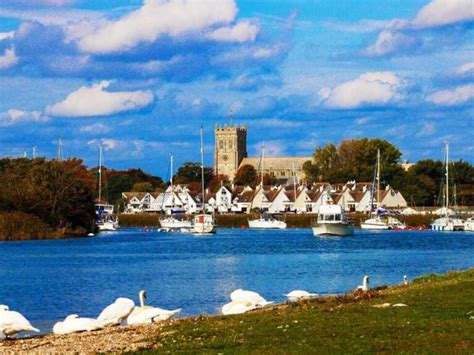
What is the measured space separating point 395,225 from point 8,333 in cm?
12171

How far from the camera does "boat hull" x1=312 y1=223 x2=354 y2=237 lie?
10996 cm

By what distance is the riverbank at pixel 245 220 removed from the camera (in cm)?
14588

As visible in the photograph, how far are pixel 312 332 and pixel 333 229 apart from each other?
92.0 m

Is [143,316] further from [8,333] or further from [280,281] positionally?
[280,281]

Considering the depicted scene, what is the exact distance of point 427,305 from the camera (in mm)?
22297

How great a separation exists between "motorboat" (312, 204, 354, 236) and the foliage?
85.7 ft

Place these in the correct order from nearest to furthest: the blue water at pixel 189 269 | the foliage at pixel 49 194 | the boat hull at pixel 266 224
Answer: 1. the blue water at pixel 189 269
2. the foliage at pixel 49 194
3. the boat hull at pixel 266 224

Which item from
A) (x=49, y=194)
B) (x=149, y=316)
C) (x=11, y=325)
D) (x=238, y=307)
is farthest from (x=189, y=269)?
(x=49, y=194)

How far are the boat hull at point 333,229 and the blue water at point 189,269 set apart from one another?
10.6 m

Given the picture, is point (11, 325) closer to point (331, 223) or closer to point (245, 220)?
point (331, 223)

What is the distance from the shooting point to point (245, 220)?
164m

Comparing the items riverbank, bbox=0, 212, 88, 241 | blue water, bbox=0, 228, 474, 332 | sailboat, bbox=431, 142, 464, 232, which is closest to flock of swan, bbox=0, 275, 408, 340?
blue water, bbox=0, 228, 474, 332

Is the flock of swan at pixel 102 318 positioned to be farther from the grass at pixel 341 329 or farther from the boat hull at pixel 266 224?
the boat hull at pixel 266 224

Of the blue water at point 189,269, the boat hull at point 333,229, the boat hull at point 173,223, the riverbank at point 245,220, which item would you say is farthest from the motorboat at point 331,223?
the riverbank at point 245,220
